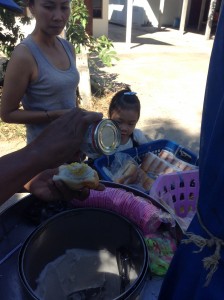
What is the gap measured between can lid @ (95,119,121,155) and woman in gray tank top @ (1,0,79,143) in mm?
523

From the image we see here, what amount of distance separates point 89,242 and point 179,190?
2.19 feet

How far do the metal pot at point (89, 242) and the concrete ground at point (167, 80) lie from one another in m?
2.73

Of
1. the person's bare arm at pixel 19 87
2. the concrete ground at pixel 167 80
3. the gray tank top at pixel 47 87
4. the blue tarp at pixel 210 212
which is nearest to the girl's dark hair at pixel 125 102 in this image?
the gray tank top at pixel 47 87

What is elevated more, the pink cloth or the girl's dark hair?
the girl's dark hair

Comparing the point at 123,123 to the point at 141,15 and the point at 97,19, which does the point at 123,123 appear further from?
the point at 141,15

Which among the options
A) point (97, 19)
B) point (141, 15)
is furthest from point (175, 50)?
point (141, 15)

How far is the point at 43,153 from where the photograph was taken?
90cm

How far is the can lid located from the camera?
1.07m

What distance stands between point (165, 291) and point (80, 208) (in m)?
0.39

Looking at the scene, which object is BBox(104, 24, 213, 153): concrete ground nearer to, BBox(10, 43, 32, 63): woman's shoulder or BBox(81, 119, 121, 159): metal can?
BBox(10, 43, 32, 63): woman's shoulder

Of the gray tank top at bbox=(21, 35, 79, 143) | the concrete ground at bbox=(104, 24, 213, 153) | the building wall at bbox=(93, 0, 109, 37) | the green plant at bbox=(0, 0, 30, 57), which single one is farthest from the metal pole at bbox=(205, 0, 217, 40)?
the gray tank top at bbox=(21, 35, 79, 143)

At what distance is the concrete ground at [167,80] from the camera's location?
434cm

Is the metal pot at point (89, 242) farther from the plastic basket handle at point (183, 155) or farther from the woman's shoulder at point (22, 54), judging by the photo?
the plastic basket handle at point (183, 155)

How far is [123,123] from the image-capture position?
203 centimetres
